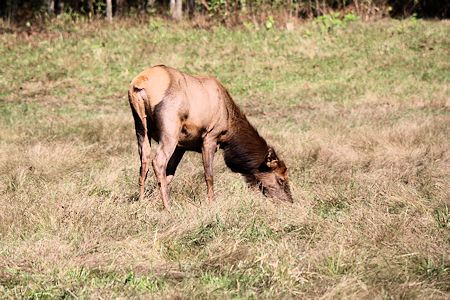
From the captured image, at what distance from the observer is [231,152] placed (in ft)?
26.3

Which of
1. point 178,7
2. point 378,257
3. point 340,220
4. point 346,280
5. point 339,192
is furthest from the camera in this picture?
point 178,7

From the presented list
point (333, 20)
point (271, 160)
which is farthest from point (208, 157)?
point (333, 20)

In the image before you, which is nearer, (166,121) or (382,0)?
(166,121)

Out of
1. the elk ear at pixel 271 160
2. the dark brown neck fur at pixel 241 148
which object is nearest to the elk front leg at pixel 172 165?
the dark brown neck fur at pixel 241 148

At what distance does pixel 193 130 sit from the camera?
7.48m

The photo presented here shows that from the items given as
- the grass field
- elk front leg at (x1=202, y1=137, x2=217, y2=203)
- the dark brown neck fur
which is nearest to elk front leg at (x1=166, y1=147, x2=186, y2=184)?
the grass field

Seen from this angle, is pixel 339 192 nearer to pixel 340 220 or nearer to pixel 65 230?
pixel 340 220

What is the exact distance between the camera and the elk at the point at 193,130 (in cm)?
719

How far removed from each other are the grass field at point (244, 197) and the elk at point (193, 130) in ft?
0.95

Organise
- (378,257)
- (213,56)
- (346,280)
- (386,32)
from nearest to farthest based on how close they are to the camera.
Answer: (346,280) → (378,257) → (213,56) → (386,32)

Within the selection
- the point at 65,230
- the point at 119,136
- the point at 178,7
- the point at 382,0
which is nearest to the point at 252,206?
the point at 65,230

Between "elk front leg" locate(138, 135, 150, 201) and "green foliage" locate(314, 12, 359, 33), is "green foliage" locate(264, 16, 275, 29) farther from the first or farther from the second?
"elk front leg" locate(138, 135, 150, 201)

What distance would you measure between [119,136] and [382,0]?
16.0 meters

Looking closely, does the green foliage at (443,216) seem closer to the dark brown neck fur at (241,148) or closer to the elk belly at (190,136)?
the dark brown neck fur at (241,148)
